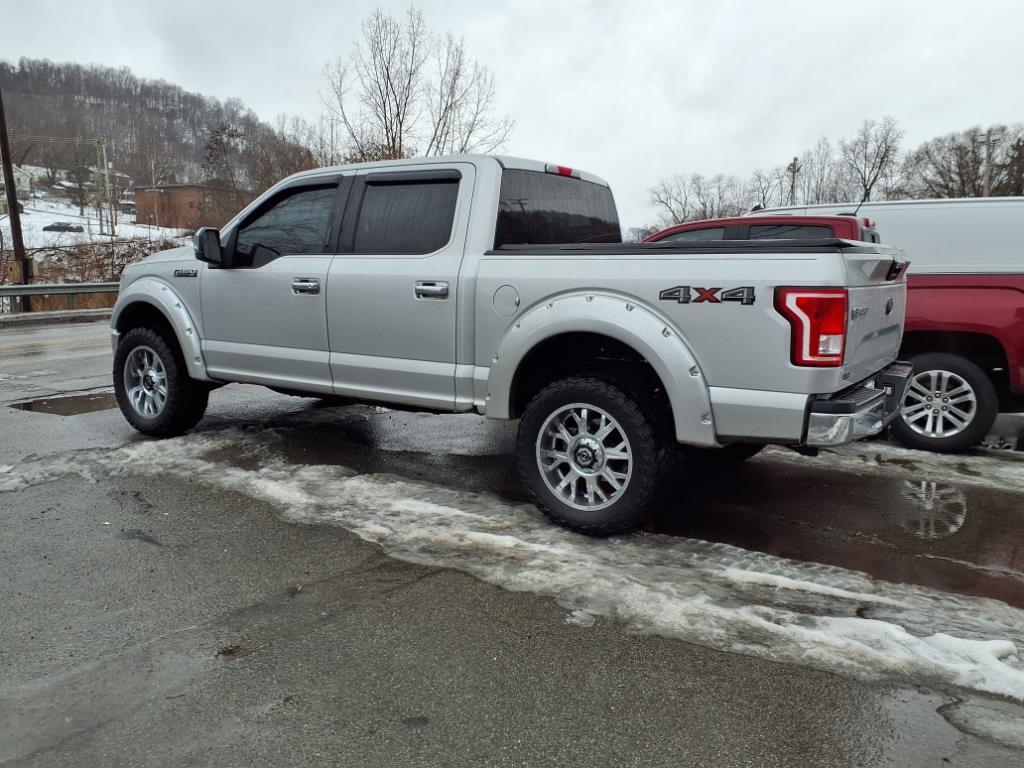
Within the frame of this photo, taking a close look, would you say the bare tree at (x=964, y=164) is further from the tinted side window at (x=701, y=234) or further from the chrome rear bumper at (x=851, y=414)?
the chrome rear bumper at (x=851, y=414)

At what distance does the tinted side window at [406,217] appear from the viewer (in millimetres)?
4715

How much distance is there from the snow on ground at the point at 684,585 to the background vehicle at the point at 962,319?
0.89 m

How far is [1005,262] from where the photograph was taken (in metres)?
5.73

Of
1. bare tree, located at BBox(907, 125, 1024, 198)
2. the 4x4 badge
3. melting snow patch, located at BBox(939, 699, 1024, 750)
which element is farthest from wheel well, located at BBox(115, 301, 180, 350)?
bare tree, located at BBox(907, 125, 1024, 198)

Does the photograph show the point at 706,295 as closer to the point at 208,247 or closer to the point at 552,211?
the point at 552,211

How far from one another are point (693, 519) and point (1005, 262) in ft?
10.8

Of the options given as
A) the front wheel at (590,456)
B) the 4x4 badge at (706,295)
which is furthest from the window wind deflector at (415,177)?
the 4x4 badge at (706,295)

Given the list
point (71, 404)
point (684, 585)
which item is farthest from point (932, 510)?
point (71, 404)

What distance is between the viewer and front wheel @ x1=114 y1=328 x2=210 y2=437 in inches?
238

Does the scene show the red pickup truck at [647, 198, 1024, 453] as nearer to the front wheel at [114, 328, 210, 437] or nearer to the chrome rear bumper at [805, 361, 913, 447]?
the chrome rear bumper at [805, 361, 913, 447]

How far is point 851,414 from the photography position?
3609 millimetres

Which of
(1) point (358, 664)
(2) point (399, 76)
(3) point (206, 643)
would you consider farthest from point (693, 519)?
(2) point (399, 76)

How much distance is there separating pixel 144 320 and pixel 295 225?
1.97m

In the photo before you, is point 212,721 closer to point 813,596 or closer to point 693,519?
point 813,596
